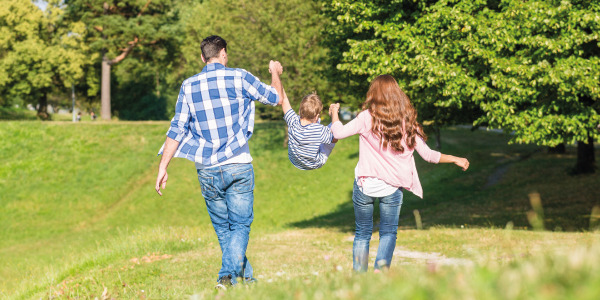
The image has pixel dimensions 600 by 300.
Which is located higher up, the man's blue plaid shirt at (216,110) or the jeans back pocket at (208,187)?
the man's blue plaid shirt at (216,110)

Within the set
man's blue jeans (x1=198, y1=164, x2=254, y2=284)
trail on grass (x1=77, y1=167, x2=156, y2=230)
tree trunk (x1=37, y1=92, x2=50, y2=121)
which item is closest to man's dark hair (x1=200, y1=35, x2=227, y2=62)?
man's blue jeans (x1=198, y1=164, x2=254, y2=284)

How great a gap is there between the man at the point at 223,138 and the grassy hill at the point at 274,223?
0.89 m

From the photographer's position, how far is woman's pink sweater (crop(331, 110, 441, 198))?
5.73m

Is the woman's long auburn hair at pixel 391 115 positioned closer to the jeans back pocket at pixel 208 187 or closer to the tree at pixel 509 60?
the jeans back pocket at pixel 208 187

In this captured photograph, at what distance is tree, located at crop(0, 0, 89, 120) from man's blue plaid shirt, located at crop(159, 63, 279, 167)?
129 ft

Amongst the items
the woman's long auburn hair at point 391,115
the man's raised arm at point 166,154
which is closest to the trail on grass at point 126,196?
the man's raised arm at point 166,154

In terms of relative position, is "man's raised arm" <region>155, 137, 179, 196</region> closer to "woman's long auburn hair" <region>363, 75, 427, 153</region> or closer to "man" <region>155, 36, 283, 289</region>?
"man" <region>155, 36, 283, 289</region>

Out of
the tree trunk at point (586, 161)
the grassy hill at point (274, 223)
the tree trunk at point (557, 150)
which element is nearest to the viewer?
the grassy hill at point (274, 223)

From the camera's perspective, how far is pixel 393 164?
5.75 m

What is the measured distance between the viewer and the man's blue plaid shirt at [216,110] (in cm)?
607

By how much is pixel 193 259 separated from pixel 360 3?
8.80 meters

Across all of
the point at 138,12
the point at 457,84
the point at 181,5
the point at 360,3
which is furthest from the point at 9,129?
the point at 457,84

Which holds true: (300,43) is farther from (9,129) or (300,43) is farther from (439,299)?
(439,299)

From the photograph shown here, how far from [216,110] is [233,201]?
1033mm
